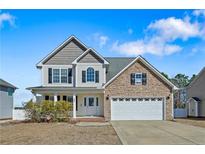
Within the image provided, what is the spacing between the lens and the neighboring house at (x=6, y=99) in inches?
1332

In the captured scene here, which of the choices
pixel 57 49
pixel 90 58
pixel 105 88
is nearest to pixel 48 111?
pixel 105 88

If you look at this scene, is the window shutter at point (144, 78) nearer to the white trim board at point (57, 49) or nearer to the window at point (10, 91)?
the white trim board at point (57, 49)

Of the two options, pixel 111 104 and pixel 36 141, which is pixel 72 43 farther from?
pixel 36 141

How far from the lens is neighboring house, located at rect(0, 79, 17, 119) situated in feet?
111

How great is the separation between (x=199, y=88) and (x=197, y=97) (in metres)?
1.05

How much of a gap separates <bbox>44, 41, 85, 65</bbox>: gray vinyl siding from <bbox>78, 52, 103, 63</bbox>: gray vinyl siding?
3.30ft

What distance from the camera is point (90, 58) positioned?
34.2 meters

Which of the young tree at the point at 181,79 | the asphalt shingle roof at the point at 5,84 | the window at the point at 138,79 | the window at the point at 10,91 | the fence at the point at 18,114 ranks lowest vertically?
the fence at the point at 18,114

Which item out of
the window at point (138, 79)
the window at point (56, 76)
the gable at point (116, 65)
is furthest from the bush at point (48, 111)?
the gable at point (116, 65)

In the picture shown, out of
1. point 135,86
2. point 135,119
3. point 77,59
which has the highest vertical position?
point 77,59

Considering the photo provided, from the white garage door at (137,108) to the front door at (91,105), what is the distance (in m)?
2.20

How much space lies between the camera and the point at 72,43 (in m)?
35.2
